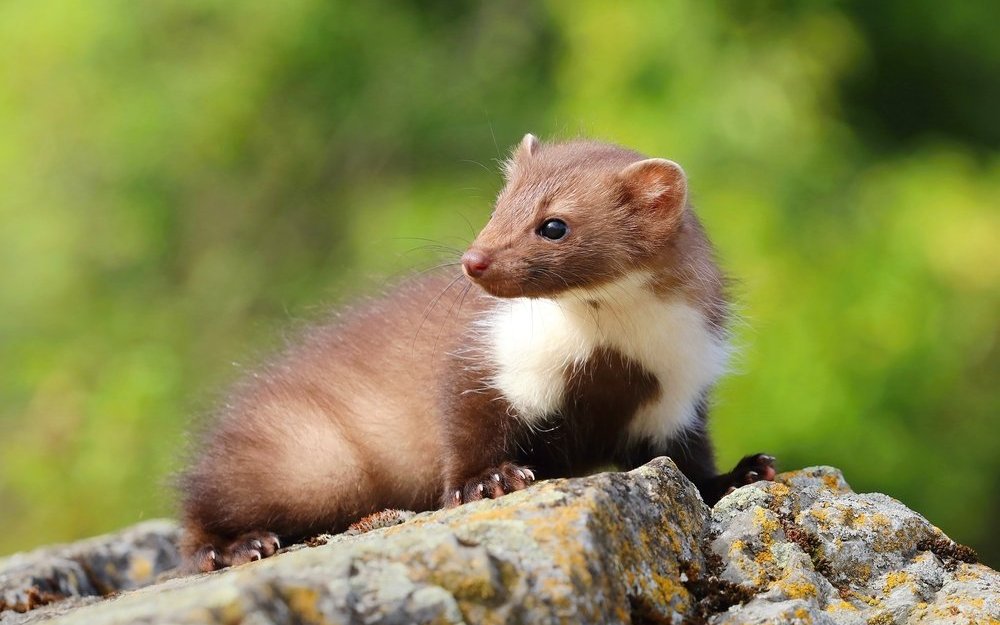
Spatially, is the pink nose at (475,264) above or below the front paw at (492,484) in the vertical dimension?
above

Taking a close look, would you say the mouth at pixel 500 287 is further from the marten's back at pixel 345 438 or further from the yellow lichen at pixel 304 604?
the yellow lichen at pixel 304 604

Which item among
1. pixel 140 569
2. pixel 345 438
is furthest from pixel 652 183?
pixel 140 569

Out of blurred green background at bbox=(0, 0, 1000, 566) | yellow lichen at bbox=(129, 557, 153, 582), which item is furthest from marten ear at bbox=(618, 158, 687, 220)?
yellow lichen at bbox=(129, 557, 153, 582)

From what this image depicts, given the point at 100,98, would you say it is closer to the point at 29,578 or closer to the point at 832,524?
the point at 29,578

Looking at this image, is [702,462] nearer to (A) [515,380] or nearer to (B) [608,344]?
(B) [608,344]

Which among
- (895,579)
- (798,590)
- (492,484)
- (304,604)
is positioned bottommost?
(895,579)

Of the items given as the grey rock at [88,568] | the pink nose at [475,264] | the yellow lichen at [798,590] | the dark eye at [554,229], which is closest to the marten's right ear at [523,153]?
the dark eye at [554,229]

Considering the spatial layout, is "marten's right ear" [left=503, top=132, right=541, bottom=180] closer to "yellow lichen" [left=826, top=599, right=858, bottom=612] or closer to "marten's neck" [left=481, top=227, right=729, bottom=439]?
"marten's neck" [left=481, top=227, right=729, bottom=439]
